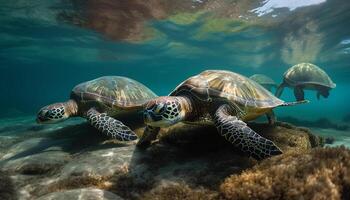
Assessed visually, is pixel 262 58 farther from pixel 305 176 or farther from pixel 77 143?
pixel 305 176

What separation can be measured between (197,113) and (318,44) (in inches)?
975

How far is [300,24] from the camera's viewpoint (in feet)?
68.2

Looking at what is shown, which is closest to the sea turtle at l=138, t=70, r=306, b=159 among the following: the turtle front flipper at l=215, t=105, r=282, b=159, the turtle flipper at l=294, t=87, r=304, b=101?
the turtle front flipper at l=215, t=105, r=282, b=159

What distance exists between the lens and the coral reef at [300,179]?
305cm

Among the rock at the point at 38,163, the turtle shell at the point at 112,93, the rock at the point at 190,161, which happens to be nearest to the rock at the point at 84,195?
the rock at the point at 190,161

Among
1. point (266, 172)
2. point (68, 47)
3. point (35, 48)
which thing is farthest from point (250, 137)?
point (35, 48)

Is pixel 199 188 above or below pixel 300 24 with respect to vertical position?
below

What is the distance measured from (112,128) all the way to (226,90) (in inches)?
97.7

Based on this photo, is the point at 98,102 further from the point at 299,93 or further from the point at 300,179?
the point at 299,93

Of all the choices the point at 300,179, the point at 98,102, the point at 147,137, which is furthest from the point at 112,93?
→ the point at 300,179

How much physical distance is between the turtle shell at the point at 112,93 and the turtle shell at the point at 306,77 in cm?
851

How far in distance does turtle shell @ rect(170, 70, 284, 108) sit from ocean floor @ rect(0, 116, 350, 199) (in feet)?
2.04

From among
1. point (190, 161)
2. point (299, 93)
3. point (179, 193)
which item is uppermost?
point (299, 93)

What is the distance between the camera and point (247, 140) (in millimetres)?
3965
